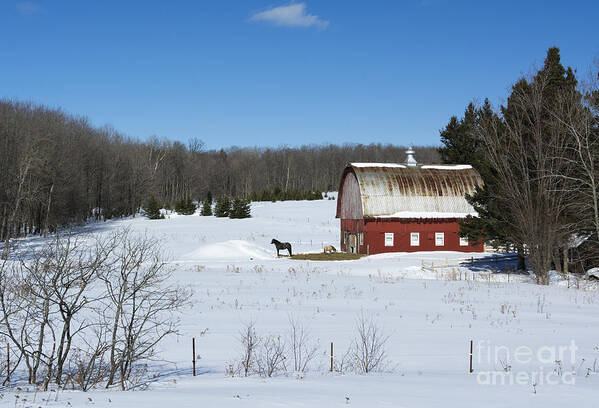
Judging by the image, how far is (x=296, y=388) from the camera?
27.6 ft

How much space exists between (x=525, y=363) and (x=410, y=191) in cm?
2861

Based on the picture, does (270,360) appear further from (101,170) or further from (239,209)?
(101,170)

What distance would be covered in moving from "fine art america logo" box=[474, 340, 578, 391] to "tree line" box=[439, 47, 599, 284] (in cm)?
1387

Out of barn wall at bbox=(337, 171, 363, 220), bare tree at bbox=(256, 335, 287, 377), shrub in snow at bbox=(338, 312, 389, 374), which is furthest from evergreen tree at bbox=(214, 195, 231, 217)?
shrub in snow at bbox=(338, 312, 389, 374)

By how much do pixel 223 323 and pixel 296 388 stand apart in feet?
23.9

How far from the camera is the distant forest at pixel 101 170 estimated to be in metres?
50.2

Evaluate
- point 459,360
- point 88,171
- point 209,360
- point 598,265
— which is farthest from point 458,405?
point 88,171

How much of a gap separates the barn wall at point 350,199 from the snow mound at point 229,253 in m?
7.43

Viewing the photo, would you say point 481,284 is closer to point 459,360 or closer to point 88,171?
point 459,360

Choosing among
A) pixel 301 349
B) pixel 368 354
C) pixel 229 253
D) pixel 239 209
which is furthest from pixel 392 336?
pixel 239 209

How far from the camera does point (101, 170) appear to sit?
78.9 metres

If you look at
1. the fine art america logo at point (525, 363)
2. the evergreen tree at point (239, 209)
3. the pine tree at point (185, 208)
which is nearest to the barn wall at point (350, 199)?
the evergreen tree at point (239, 209)

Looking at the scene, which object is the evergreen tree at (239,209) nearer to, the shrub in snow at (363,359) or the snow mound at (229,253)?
the snow mound at (229,253)

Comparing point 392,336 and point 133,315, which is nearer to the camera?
point 133,315
